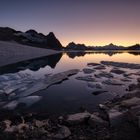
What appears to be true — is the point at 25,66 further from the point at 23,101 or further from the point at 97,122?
the point at 97,122

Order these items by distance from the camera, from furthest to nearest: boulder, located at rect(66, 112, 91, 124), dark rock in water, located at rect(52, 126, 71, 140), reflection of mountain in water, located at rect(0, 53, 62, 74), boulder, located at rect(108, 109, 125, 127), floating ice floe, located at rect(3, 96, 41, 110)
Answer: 1. reflection of mountain in water, located at rect(0, 53, 62, 74)
2. floating ice floe, located at rect(3, 96, 41, 110)
3. boulder, located at rect(66, 112, 91, 124)
4. boulder, located at rect(108, 109, 125, 127)
5. dark rock in water, located at rect(52, 126, 71, 140)

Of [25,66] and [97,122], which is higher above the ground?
[97,122]

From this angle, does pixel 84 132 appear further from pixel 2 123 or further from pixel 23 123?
pixel 2 123

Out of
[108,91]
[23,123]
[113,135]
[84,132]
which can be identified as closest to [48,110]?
[23,123]

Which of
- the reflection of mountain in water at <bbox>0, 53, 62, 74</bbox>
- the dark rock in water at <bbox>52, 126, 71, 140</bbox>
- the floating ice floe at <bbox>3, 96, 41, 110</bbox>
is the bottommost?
the reflection of mountain in water at <bbox>0, 53, 62, 74</bbox>

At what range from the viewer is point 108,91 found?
12.0 m

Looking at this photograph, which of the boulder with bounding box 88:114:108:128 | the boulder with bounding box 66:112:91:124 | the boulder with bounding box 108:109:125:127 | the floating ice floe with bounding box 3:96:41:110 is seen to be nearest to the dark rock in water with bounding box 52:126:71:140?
the boulder with bounding box 66:112:91:124

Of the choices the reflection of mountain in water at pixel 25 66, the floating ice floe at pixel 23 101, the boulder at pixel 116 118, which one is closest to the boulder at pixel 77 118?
the boulder at pixel 116 118

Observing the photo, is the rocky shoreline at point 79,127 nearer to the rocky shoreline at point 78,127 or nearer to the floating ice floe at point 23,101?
the rocky shoreline at point 78,127

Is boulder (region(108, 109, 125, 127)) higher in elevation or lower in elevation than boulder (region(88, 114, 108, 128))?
higher

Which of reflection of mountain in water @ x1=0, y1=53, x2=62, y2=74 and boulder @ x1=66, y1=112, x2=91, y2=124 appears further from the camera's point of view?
reflection of mountain in water @ x1=0, y1=53, x2=62, y2=74

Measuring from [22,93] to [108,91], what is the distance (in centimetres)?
415

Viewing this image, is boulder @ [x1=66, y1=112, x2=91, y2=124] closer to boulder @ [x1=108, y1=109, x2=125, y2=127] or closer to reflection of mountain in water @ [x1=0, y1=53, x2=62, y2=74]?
boulder @ [x1=108, y1=109, x2=125, y2=127]

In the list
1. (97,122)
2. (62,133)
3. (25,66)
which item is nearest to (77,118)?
(97,122)
